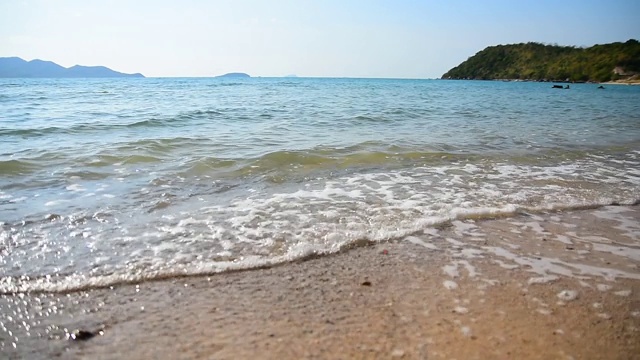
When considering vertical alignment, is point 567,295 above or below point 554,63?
below

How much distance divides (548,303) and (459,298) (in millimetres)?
611

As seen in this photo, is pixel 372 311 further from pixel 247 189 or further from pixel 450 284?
pixel 247 189

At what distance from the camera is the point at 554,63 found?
362ft

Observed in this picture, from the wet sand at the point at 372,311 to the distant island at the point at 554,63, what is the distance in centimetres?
10193

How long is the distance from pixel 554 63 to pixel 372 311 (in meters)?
132

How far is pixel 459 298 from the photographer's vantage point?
8.89 feet

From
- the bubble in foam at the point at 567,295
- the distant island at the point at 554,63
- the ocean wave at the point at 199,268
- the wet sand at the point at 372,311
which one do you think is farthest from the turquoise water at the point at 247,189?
the distant island at the point at 554,63

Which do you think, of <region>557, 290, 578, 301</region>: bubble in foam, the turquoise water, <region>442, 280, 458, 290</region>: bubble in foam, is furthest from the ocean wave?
<region>557, 290, 578, 301</region>: bubble in foam

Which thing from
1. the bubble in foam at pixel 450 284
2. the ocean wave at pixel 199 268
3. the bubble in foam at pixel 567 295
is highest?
the bubble in foam at pixel 567 295

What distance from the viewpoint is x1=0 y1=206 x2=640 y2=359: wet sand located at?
2.16m

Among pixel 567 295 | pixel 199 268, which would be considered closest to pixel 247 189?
pixel 199 268

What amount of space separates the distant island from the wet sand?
101929mm

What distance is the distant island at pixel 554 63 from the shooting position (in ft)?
284

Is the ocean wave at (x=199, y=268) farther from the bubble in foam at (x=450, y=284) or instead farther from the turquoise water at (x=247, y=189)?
the bubble in foam at (x=450, y=284)
